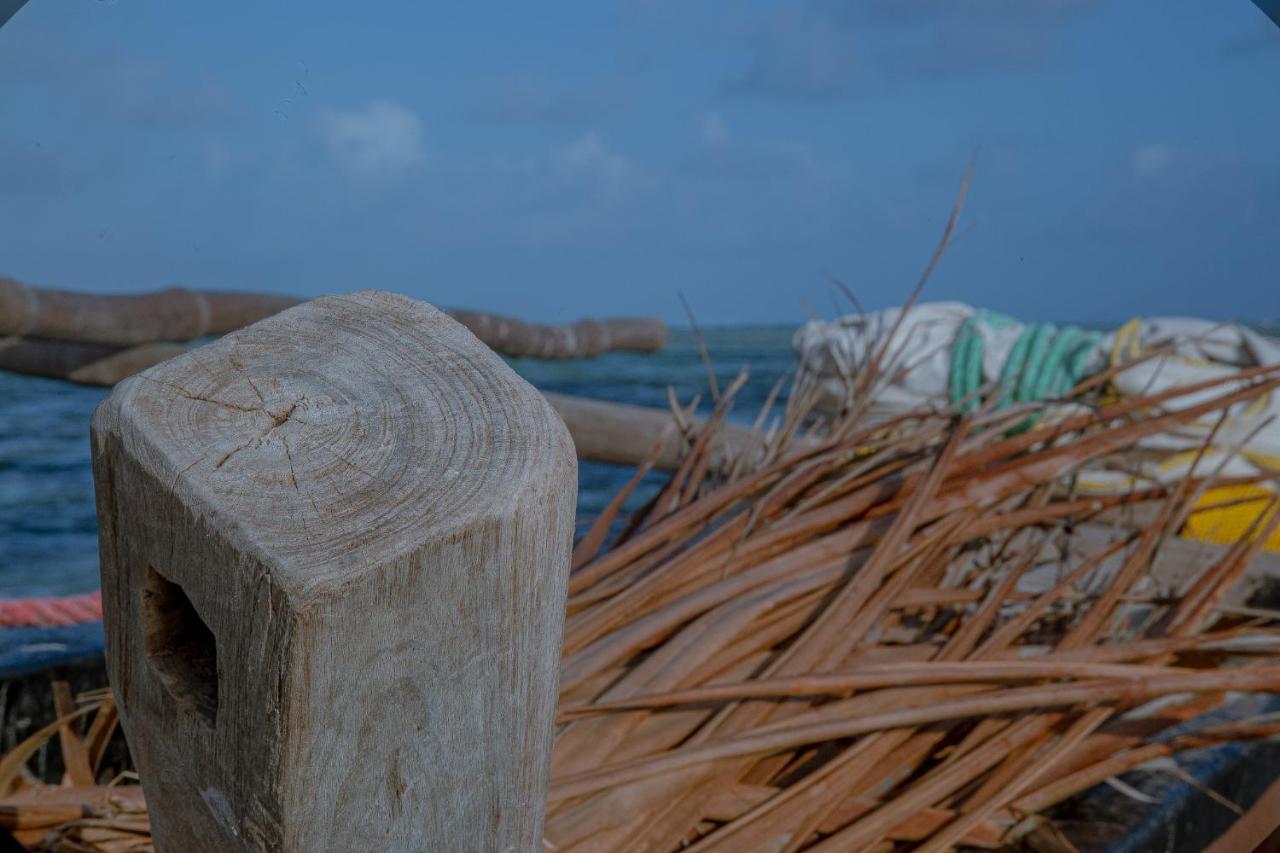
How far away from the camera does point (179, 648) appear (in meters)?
0.65

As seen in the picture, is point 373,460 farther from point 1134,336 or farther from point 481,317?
point 481,317

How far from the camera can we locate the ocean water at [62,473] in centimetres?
689

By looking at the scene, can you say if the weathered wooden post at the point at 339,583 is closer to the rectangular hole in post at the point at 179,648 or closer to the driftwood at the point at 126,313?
the rectangular hole in post at the point at 179,648

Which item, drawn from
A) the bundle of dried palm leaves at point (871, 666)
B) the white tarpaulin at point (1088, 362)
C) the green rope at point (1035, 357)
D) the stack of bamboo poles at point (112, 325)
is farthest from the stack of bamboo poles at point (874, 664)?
the green rope at point (1035, 357)

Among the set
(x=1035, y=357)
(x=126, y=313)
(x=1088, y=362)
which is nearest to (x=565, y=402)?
(x=126, y=313)

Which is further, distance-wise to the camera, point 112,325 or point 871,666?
point 112,325

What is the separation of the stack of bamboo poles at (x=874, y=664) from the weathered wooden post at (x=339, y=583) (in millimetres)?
352

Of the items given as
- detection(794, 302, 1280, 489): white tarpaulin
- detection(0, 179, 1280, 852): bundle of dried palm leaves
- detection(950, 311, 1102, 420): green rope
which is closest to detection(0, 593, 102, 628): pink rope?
detection(0, 179, 1280, 852): bundle of dried palm leaves

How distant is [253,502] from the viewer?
0.55 metres

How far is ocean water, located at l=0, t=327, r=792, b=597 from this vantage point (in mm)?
6891

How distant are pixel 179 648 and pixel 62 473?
1132 centimetres

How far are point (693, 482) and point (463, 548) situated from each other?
103 centimetres

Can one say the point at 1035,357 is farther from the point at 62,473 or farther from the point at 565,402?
the point at 62,473

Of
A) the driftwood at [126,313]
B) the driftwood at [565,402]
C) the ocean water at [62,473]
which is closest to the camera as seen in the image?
the driftwood at [126,313]
